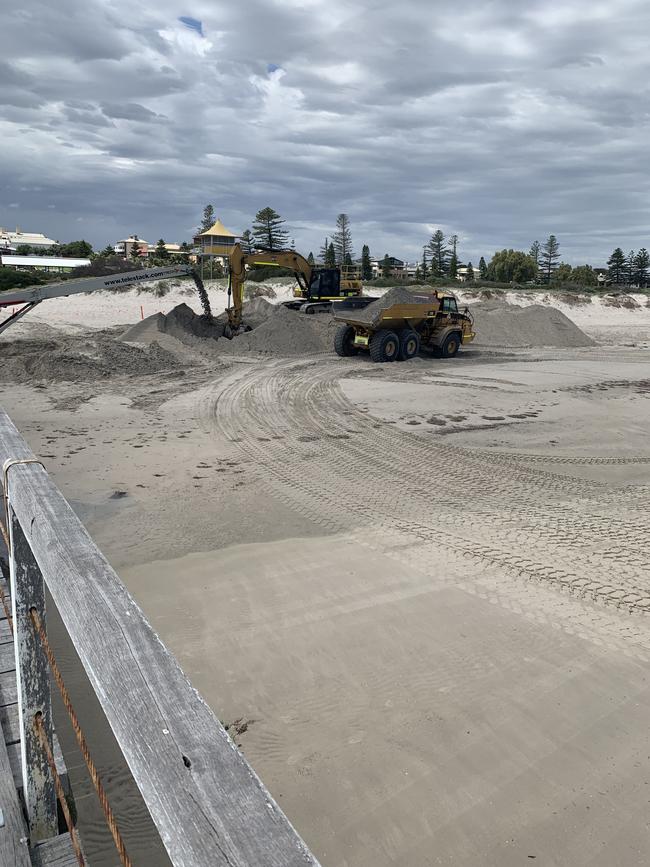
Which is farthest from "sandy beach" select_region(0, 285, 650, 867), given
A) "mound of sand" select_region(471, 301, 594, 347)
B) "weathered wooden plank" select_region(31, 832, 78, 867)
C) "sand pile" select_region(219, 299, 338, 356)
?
"mound of sand" select_region(471, 301, 594, 347)

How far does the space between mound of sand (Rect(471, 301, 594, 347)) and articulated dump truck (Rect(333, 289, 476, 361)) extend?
13.9 feet

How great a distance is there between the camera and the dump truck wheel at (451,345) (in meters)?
19.3

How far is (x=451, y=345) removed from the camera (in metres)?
19.6

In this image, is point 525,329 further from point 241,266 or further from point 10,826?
point 10,826

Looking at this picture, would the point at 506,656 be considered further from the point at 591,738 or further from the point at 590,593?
the point at 590,593

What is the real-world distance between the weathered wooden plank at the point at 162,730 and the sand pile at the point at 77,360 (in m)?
14.1

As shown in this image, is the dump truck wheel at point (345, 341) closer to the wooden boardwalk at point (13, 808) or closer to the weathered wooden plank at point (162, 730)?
the wooden boardwalk at point (13, 808)

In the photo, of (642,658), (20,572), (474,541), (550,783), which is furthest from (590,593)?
(20,572)

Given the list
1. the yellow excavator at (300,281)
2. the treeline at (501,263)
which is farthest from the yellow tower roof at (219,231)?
the yellow excavator at (300,281)

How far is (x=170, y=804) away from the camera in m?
1.01

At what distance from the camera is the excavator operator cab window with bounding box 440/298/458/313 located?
765 inches

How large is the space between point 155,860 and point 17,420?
926 cm

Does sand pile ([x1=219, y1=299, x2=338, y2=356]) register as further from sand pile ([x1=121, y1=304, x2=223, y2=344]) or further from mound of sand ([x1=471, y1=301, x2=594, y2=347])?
mound of sand ([x1=471, y1=301, x2=594, y2=347])

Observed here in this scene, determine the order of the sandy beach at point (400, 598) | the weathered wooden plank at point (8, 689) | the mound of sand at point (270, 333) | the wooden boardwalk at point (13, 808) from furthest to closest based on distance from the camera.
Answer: the mound of sand at point (270, 333), the sandy beach at point (400, 598), the weathered wooden plank at point (8, 689), the wooden boardwalk at point (13, 808)
